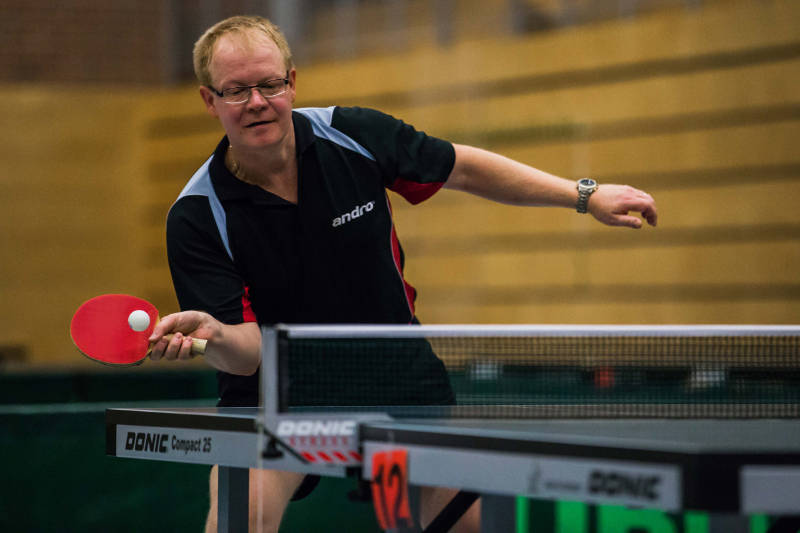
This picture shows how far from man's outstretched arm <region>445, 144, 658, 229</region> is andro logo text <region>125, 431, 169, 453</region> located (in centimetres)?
106

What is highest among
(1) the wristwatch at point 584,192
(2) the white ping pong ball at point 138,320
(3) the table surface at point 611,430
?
(1) the wristwatch at point 584,192

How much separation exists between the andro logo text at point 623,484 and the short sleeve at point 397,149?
1.37m

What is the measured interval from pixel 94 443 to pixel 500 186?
7.35ft

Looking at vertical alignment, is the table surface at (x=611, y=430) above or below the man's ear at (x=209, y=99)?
below

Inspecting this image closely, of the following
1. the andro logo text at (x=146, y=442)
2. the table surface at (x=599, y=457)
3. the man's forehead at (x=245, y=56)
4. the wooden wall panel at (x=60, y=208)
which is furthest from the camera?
the wooden wall panel at (x=60, y=208)

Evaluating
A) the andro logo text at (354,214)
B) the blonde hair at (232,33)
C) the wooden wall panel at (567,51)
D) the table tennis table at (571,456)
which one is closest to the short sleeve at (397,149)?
the andro logo text at (354,214)

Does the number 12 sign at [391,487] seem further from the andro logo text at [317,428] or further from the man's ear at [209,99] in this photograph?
the man's ear at [209,99]

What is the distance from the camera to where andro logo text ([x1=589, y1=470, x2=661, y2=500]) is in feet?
3.80

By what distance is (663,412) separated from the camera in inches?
72.5

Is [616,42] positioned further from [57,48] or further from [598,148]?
[57,48]

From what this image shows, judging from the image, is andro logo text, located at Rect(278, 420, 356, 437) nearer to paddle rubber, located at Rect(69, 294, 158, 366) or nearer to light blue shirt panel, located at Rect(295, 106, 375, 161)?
paddle rubber, located at Rect(69, 294, 158, 366)

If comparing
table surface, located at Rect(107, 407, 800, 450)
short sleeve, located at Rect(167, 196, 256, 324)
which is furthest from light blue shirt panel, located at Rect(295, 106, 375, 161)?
table surface, located at Rect(107, 407, 800, 450)

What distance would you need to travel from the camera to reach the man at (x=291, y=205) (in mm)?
2209

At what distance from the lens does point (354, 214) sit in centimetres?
240
